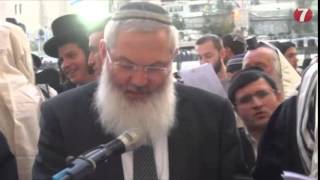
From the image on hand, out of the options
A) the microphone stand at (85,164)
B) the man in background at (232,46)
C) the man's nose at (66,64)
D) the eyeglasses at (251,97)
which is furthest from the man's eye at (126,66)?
the man in background at (232,46)

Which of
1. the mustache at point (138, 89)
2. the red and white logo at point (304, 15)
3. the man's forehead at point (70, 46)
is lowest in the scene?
the mustache at point (138, 89)

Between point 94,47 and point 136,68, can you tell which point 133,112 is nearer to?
point 136,68

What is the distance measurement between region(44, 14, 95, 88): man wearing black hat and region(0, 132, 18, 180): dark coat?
798mm

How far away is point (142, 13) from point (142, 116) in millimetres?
338

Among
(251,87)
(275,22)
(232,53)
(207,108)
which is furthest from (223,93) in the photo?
(275,22)

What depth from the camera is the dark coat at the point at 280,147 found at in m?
2.00

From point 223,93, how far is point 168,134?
95 centimetres

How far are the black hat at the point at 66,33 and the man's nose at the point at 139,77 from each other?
140 centimetres

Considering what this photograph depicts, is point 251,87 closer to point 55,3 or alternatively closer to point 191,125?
point 191,125

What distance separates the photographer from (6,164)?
8.00 ft

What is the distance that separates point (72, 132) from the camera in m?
1.98

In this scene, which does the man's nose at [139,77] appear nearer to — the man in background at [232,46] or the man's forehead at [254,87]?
the man's forehead at [254,87]

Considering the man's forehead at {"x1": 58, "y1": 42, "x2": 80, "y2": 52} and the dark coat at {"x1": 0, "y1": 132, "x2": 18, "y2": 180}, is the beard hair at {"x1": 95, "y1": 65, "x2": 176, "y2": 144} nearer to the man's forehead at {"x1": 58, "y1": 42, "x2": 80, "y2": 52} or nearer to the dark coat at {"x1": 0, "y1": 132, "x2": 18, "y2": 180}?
the dark coat at {"x1": 0, "y1": 132, "x2": 18, "y2": 180}

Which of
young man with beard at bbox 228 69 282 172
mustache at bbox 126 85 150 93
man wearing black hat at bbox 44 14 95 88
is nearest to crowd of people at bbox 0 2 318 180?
mustache at bbox 126 85 150 93
